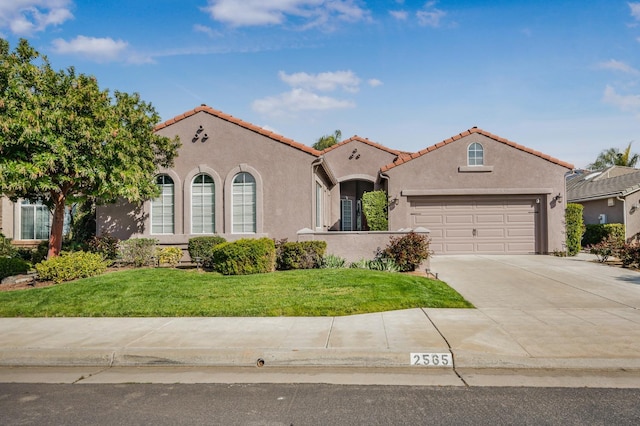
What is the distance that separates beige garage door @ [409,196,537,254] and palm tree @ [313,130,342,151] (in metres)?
21.7

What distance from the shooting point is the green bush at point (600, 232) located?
65.9 feet

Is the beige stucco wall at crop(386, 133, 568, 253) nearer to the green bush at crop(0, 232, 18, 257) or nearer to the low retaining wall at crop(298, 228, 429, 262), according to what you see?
the low retaining wall at crop(298, 228, 429, 262)

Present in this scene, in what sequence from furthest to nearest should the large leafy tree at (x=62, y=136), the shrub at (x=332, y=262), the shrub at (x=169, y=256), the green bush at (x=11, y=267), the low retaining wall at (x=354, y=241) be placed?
the shrub at (x=169, y=256) → the low retaining wall at (x=354, y=241) → the shrub at (x=332, y=262) → the green bush at (x=11, y=267) → the large leafy tree at (x=62, y=136)

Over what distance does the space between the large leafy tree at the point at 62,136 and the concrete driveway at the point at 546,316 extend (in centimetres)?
922

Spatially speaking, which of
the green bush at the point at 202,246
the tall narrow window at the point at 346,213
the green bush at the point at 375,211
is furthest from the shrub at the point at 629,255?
the green bush at the point at 202,246

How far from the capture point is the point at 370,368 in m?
5.78

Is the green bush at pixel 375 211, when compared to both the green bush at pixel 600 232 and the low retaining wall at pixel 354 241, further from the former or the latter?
the green bush at pixel 600 232

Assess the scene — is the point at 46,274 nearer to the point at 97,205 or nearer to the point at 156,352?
the point at 97,205

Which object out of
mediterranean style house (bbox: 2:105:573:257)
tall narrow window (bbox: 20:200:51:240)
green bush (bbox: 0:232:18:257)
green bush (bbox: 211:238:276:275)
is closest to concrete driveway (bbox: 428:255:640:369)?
mediterranean style house (bbox: 2:105:573:257)

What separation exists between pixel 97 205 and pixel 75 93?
412cm

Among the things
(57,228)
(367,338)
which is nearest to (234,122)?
(57,228)

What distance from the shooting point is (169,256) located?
1410 centimetres

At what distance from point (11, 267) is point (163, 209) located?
455 cm

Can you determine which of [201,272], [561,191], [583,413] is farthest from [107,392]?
[561,191]
